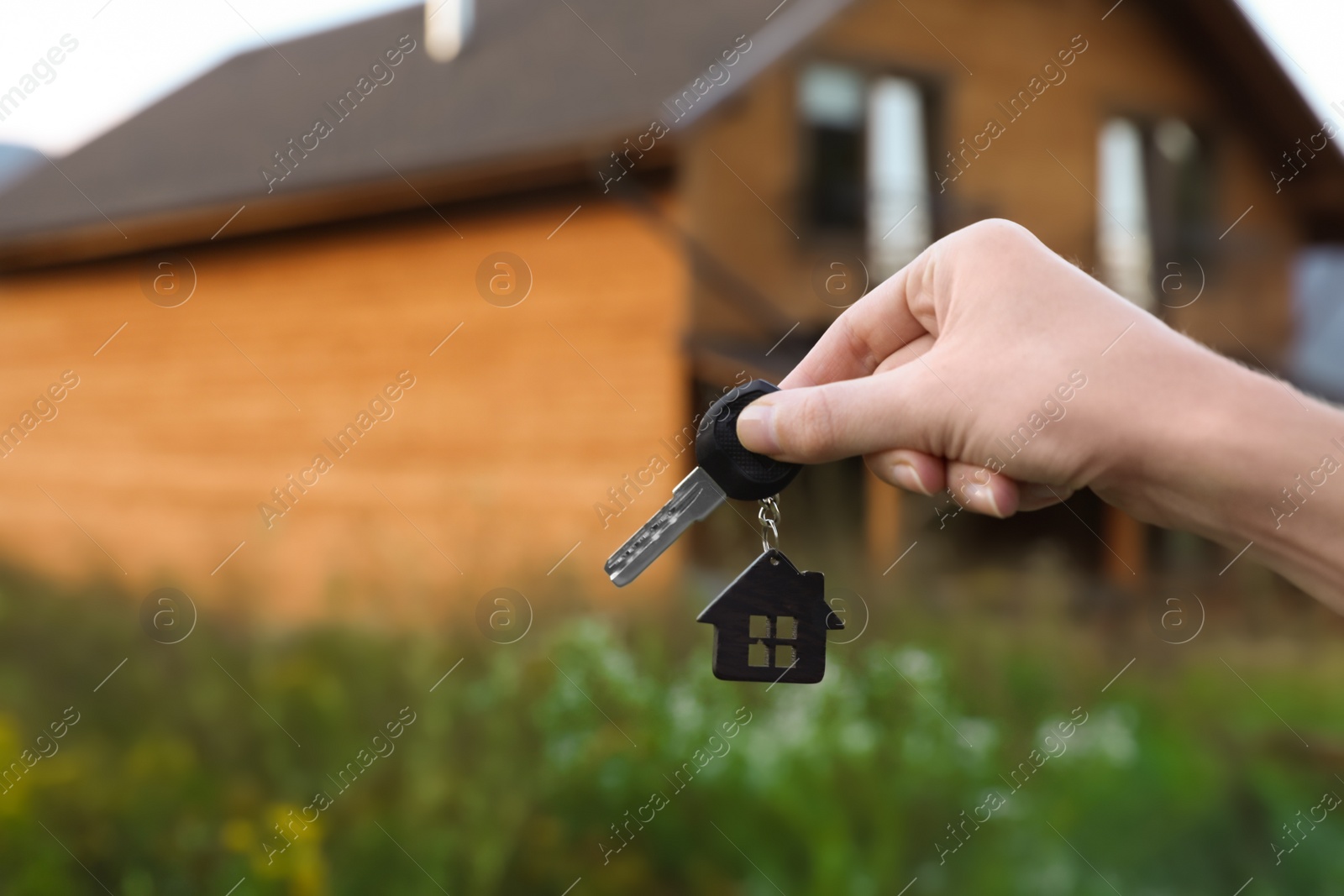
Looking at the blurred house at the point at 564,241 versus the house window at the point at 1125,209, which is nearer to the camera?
the blurred house at the point at 564,241

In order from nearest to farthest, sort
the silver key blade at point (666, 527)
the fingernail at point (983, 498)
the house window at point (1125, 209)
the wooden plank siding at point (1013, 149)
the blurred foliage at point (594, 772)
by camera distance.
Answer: the silver key blade at point (666, 527) → the fingernail at point (983, 498) → the blurred foliage at point (594, 772) → the wooden plank siding at point (1013, 149) → the house window at point (1125, 209)

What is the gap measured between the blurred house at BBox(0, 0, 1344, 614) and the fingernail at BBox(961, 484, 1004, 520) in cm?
457

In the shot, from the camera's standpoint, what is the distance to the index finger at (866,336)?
164cm

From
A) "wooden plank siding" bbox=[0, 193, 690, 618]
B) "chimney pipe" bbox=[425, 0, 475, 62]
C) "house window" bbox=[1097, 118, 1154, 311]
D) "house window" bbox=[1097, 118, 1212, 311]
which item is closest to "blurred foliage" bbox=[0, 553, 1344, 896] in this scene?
"wooden plank siding" bbox=[0, 193, 690, 618]

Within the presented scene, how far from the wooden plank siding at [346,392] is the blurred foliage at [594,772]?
1.35 metres

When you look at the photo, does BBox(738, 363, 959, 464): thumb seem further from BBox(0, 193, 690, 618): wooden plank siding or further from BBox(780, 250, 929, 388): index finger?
BBox(0, 193, 690, 618): wooden plank siding

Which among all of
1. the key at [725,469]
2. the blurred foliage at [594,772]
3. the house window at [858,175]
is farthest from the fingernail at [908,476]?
the house window at [858,175]

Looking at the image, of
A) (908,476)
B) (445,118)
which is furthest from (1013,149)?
(908,476)

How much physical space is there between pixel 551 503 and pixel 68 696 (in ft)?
17.9

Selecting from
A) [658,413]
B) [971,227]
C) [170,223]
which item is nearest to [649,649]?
[971,227]

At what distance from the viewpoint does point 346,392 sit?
10766 mm

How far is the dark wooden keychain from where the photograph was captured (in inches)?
56.0

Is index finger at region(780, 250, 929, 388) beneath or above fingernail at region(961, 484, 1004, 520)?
above

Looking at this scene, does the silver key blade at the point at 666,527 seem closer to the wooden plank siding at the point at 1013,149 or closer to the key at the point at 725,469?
the key at the point at 725,469
